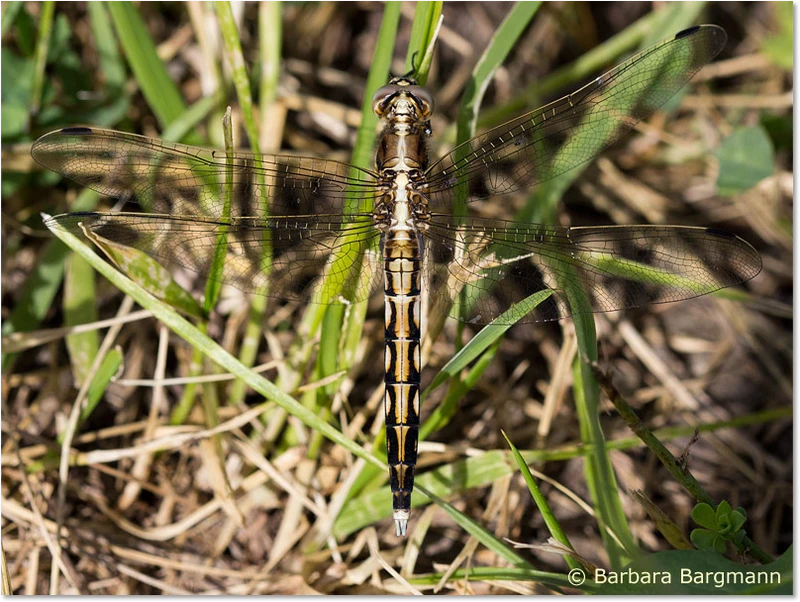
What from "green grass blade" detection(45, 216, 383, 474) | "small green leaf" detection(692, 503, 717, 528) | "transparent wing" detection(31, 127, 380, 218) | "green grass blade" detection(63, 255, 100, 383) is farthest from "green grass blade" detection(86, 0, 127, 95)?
"small green leaf" detection(692, 503, 717, 528)

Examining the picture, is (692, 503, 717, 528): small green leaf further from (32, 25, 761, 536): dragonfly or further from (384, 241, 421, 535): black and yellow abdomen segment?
(384, 241, 421, 535): black and yellow abdomen segment

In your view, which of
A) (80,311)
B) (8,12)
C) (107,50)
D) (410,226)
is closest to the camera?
(410,226)

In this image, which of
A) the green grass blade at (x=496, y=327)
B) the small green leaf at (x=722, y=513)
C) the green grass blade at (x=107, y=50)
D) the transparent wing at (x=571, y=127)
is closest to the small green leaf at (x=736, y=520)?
the small green leaf at (x=722, y=513)

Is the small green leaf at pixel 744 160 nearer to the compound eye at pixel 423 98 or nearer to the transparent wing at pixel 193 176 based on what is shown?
the compound eye at pixel 423 98

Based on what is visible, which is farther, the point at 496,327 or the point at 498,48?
the point at 498,48

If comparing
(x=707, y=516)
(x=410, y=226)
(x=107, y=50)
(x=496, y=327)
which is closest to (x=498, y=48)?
(x=410, y=226)

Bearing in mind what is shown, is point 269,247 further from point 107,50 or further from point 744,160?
point 744,160

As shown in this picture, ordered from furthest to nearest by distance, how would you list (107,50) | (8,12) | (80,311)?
(107,50) → (80,311) → (8,12)
